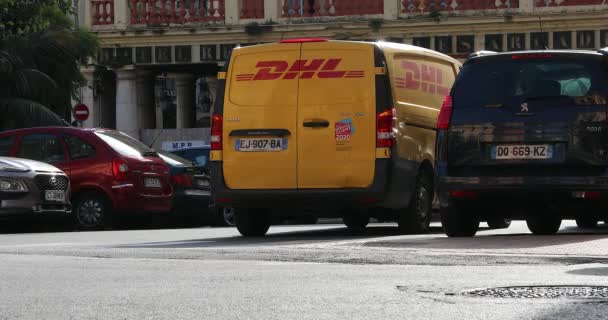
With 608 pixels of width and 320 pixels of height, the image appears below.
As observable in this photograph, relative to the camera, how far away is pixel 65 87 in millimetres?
33781

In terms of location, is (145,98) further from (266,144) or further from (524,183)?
(524,183)

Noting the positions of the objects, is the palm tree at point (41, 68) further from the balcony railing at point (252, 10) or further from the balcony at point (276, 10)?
the balcony railing at point (252, 10)

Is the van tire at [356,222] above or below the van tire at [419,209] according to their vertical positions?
below

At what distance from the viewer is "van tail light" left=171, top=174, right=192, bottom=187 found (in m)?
22.0

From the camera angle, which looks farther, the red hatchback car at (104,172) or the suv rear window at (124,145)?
the suv rear window at (124,145)

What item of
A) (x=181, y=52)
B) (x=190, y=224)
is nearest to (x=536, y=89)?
(x=190, y=224)

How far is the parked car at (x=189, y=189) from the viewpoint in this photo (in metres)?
22.0

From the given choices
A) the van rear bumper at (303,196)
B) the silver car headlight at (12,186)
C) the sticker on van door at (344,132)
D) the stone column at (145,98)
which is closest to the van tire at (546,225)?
the van rear bumper at (303,196)

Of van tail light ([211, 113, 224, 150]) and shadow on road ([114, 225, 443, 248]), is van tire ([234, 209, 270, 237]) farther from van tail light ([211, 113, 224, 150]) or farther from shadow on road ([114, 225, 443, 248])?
van tail light ([211, 113, 224, 150])

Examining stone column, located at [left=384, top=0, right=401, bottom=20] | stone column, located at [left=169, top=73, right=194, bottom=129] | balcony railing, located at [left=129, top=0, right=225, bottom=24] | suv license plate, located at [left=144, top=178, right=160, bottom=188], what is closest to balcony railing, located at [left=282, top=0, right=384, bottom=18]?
stone column, located at [left=384, top=0, right=401, bottom=20]

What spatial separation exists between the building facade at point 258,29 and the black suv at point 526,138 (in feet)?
63.6

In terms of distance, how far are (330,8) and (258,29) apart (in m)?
1.65

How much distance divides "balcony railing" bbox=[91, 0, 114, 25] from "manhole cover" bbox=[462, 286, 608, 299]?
28763mm

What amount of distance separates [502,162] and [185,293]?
5.91 m
